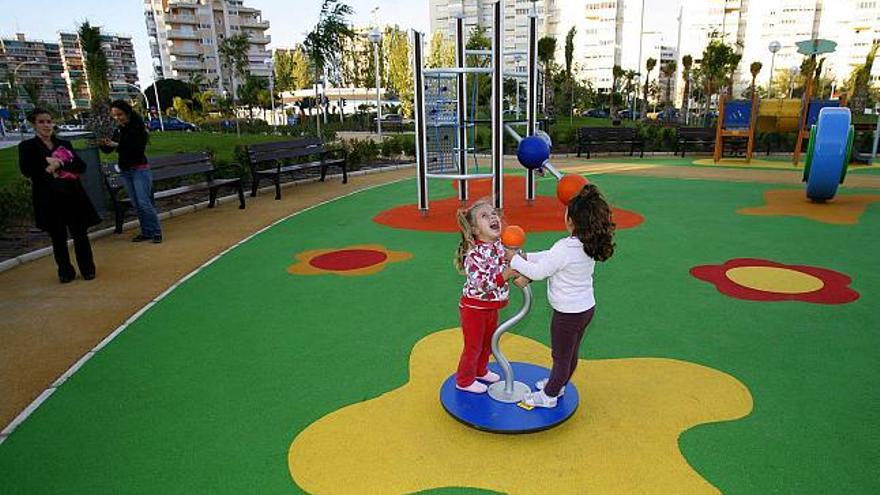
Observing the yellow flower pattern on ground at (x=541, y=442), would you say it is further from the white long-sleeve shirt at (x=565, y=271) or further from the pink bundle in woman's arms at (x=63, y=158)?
the pink bundle in woman's arms at (x=63, y=158)

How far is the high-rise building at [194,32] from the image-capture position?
9719 centimetres

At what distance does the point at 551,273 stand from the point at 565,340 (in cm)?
43

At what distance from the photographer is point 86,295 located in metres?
6.01

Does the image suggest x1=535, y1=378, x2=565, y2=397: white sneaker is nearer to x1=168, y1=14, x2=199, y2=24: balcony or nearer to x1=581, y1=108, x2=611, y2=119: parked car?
x1=581, y1=108, x2=611, y2=119: parked car

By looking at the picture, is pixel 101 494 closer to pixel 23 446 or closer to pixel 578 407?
pixel 23 446

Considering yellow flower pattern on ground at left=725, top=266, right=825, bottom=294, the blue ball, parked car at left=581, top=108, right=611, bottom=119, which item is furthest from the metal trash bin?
parked car at left=581, top=108, right=611, bottom=119

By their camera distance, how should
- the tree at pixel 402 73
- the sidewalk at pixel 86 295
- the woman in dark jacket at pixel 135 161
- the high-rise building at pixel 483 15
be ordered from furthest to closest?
the high-rise building at pixel 483 15, the tree at pixel 402 73, the woman in dark jacket at pixel 135 161, the sidewalk at pixel 86 295

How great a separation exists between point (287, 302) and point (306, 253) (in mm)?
1983

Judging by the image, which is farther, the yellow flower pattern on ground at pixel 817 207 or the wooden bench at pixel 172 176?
the yellow flower pattern on ground at pixel 817 207

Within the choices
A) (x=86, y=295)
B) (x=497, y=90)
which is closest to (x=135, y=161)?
(x=86, y=295)

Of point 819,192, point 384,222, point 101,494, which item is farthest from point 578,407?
point 819,192

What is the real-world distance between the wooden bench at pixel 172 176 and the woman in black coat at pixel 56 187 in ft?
7.55

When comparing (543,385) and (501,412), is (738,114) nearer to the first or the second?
(543,385)

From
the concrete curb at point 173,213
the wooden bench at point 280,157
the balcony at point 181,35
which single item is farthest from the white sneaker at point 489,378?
the balcony at point 181,35
